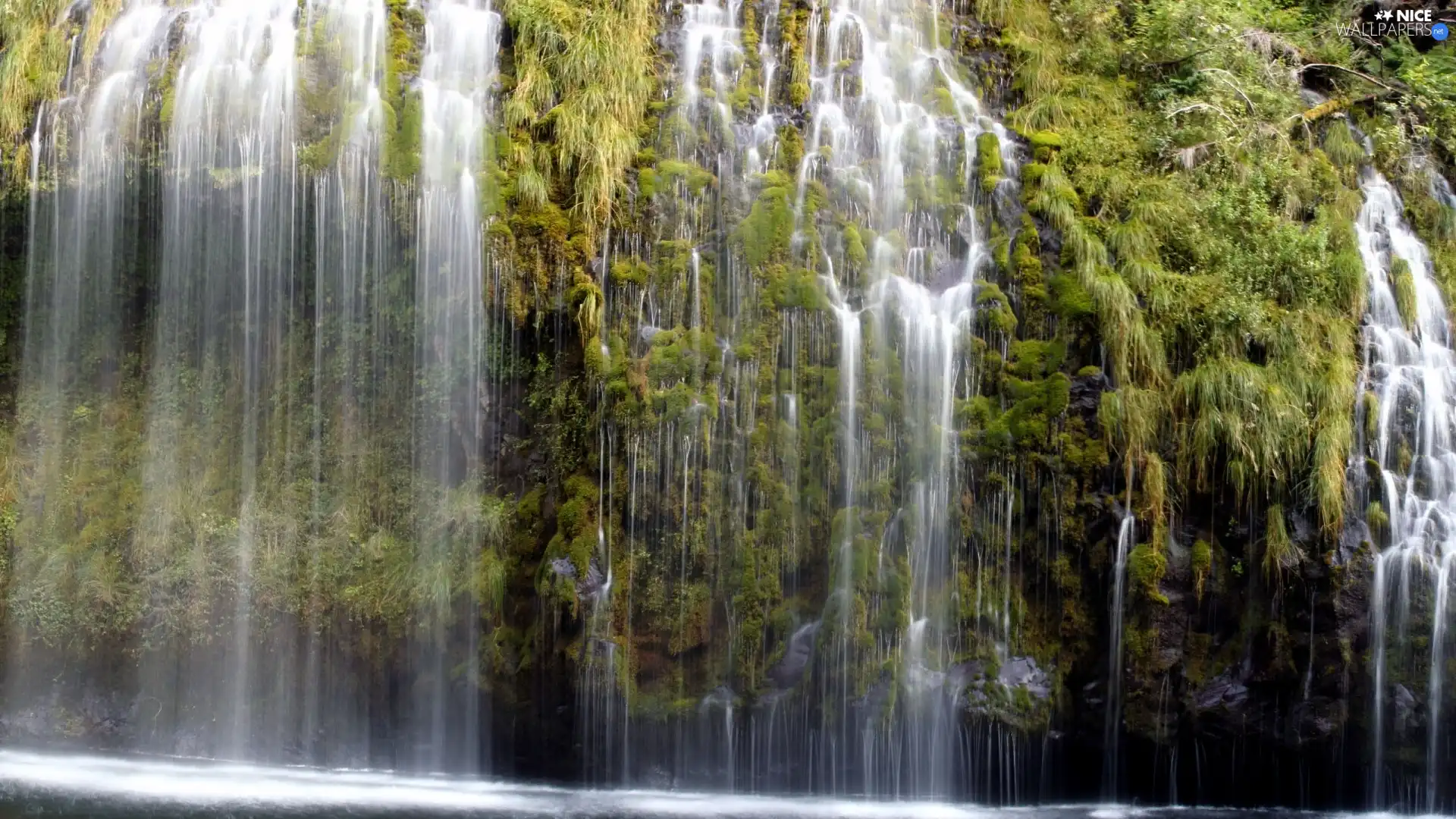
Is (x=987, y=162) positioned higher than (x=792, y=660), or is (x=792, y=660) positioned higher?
(x=987, y=162)

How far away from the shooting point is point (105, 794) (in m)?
8.73

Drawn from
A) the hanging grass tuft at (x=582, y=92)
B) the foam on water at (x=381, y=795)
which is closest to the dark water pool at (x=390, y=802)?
the foam on water at (x=381, y=795)

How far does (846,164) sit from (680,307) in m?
1.98

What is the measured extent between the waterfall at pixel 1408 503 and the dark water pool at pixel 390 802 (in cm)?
107

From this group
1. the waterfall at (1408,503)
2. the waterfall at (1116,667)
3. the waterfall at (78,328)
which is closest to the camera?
the waterfall at (1408,503)

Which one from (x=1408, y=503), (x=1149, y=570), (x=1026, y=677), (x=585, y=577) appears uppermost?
(x=1408, y=503)

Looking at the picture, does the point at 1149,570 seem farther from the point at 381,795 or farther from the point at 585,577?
the point at 381,795

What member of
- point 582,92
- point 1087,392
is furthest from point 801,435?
point 582,92

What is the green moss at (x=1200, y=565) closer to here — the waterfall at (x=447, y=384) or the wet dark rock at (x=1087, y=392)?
the wet dark rock at (x=1087, y=392)

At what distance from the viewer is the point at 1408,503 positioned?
28.1 feet

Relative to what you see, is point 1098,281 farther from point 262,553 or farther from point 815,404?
point 262,553

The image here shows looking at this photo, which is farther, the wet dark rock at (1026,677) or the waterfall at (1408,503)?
the wet dark rock at (1026,677)

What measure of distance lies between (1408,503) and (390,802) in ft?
26.6

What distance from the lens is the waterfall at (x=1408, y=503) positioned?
8453 mm
